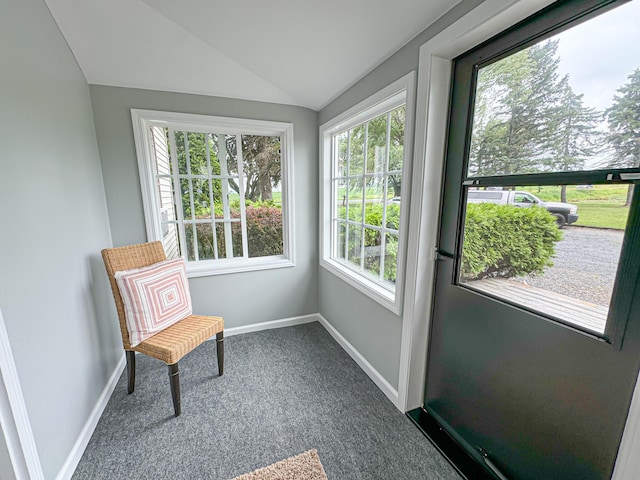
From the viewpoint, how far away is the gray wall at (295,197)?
192 centimetres

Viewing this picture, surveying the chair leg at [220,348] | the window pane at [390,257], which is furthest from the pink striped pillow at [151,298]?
the window pane at [390,257]

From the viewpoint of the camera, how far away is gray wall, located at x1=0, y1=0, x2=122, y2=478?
1.02m

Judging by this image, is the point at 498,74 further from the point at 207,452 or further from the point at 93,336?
the point at 93,336

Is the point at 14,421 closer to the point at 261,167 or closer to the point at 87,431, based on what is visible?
the point at 87,431

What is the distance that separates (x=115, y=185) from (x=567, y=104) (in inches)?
104

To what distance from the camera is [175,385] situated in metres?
1.52

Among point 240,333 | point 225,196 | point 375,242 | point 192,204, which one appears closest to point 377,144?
point 375,242

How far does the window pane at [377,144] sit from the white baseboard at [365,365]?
55.6 inches

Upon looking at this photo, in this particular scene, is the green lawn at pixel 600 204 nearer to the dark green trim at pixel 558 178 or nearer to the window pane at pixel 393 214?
the dark green trim at pixel 558 178

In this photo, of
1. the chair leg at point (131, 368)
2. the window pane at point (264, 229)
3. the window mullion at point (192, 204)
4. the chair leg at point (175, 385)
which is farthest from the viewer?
the window pane at point (264, 229)

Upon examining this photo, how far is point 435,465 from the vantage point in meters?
1.28

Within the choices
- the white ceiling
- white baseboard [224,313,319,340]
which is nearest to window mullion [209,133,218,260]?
the white ceiling

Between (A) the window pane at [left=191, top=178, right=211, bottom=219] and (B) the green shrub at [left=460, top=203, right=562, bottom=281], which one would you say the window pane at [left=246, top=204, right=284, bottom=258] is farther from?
(B) the green shrub at [left=460, top=203, right=562, bottom=281]

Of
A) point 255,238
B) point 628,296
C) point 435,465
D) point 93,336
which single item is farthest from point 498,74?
point 93,336
